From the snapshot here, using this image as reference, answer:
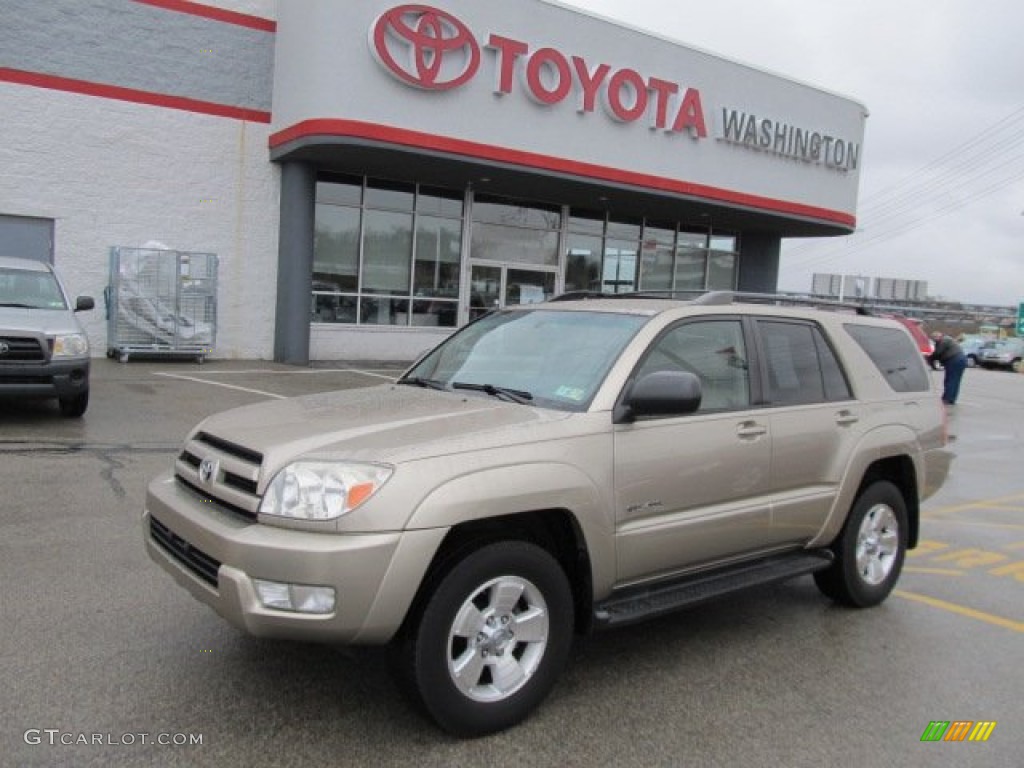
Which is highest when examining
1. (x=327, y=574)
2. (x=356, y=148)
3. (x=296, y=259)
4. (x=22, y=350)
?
(x=356, y=148)

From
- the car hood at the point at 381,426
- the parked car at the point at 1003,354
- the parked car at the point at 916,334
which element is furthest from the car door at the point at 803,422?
the parked car at the point at 1003,354

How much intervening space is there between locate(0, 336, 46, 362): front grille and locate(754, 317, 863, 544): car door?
24.5 feet

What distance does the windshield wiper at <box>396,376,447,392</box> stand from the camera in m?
4.46

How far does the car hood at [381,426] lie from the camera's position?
10.7 feet

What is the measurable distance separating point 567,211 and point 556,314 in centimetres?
1659

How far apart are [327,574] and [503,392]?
1383 mm

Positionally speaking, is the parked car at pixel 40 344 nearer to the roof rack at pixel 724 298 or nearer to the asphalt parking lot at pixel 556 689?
the asphalt parking lot at pixel 556 689

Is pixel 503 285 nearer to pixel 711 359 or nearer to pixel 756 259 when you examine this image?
pixel 756 259

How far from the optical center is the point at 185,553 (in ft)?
11.4

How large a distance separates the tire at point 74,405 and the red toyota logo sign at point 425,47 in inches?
321

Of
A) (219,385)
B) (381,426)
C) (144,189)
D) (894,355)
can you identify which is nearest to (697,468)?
(381,426)

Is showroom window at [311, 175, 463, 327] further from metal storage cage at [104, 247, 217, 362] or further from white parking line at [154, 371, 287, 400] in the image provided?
white parking line at [154, 371, 287, 400]

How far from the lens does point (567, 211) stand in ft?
68.1

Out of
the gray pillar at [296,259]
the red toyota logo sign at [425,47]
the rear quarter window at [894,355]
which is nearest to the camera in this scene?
the rear quarter window at [894,355]
